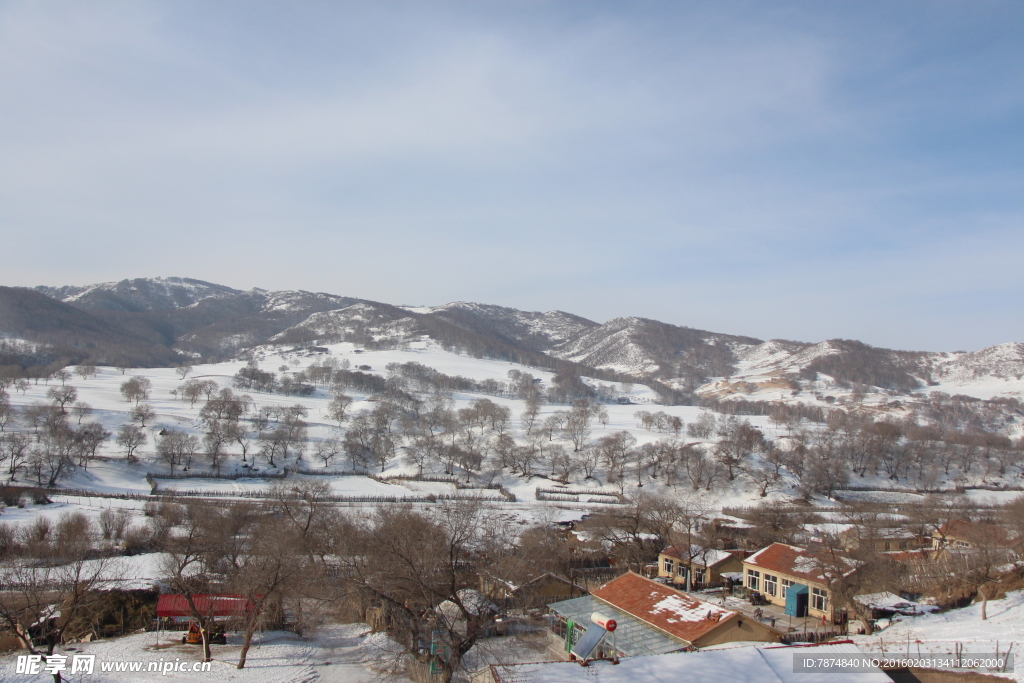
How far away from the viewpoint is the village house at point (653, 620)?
17453mm

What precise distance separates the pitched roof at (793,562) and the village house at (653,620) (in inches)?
209

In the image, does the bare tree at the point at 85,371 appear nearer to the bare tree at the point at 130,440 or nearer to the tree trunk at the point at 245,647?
the bare tree at the point at 130,440

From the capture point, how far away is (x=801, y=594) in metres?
23.8

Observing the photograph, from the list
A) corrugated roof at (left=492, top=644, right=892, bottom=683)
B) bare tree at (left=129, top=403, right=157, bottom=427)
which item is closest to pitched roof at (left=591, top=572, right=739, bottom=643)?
corrugated roof at (left=492, top=644, right=892, bottom=683)

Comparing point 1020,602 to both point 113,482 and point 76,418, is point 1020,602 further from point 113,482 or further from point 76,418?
point 76,418

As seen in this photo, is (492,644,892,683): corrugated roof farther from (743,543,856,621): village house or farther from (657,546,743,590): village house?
(657,546,743,590): village house

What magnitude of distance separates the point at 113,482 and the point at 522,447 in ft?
132

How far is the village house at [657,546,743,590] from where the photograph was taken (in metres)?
28.8

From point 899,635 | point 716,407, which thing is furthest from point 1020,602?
point 716,407

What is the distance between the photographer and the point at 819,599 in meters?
23.5

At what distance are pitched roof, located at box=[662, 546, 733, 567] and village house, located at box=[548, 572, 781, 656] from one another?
798 cm

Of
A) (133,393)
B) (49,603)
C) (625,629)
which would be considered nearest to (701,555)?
(625,629)

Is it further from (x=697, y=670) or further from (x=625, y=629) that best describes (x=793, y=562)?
(x=697, y=670)

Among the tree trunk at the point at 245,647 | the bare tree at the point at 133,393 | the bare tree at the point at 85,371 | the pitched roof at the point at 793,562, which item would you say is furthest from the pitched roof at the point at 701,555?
the bare tree at the point at 85,371
